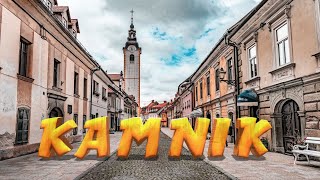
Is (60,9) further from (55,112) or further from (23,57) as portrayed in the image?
(55,112)

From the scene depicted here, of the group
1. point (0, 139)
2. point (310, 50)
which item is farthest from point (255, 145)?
point (0, 139)

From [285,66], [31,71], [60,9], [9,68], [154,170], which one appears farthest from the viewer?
[60,9]

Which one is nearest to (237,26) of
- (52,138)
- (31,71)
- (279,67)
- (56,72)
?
(279,67)

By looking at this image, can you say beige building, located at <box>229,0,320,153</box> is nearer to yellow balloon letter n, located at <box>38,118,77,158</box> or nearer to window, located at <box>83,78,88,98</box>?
yellow balloon letter n, located at <box>38,118,77,158</box>

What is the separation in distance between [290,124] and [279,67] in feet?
7.85

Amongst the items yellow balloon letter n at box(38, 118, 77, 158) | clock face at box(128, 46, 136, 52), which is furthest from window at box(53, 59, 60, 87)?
clock face at box(128, 46, 136, 52)

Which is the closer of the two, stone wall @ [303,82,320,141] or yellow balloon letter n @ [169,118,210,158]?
stone wall @ [303,82,320,141]

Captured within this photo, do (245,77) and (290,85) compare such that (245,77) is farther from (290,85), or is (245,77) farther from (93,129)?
(93,129)

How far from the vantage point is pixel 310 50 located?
9.84 meters

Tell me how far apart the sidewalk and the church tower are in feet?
222

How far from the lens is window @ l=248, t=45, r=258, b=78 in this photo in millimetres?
14502

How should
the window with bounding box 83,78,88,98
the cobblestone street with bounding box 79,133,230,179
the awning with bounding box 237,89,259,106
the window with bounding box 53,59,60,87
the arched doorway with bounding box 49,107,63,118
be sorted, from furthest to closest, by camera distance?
the window with bounding box 83,78,88,98 → the window with bounding box 53,59,60,87 → the arched doorway with bounding box 49,107,63,118 → the awning with bounding box 237,89,259,106 → the cobblestone street with bounding box 79,133,230,179

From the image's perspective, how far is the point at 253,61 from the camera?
14828 mm

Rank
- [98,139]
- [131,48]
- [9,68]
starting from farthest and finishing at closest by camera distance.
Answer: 1. [131,48]
2. [9,68]
3. [98,139]
